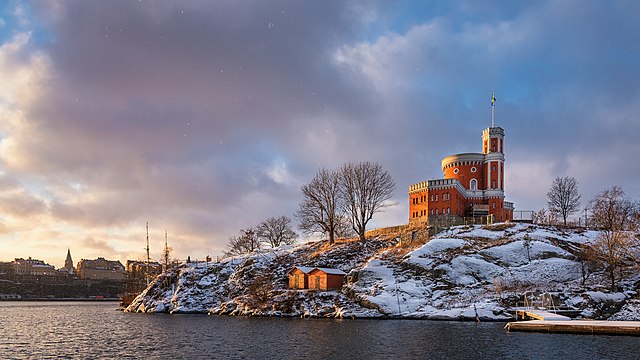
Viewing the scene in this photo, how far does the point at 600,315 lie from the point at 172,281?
70.8 meters

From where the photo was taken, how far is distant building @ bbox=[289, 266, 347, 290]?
79812mm

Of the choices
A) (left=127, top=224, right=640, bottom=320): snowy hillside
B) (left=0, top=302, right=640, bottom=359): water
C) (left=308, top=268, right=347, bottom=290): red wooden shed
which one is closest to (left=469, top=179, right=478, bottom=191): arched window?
(left=127, top=224, right=640, bottom=320): snowy hillside

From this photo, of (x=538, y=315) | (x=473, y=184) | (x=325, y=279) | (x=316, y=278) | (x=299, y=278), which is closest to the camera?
(x=538, y=315)

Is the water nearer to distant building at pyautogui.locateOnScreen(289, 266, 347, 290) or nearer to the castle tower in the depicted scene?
distant building at pyautogui.locateOnScreen(289, 266, 347, 290)

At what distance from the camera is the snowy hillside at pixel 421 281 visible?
213 ft

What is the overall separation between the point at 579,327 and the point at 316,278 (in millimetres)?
42881

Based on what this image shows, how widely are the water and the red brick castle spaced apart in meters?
51.1

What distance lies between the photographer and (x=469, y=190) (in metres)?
109

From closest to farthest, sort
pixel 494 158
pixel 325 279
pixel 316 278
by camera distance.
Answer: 1. pixel 325 279
2. pixel 316 278
3. pixel 494 158

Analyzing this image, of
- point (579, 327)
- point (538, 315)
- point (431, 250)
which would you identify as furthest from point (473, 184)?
point (579, 327)

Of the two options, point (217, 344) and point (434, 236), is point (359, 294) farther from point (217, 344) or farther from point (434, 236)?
point (217, 344)

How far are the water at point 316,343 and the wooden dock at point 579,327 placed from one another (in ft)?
6.07

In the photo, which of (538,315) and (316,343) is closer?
(316,343)

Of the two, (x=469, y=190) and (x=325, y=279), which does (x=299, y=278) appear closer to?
(x=325, y=279)
